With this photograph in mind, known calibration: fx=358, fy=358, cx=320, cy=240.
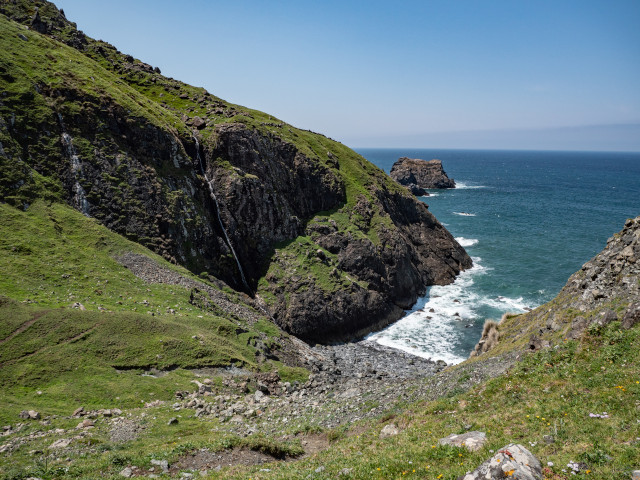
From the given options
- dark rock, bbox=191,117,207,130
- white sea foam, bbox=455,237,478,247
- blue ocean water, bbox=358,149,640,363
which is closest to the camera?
blue ocean water, bbox=358,149,640,363

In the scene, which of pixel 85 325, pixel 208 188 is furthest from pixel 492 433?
pixel 208 188

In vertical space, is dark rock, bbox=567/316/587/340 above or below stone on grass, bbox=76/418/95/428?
above

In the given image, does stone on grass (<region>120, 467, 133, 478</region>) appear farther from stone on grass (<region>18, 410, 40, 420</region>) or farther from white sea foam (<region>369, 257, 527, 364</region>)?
white sea foam (<region>369, 257, 527, 364</region>)

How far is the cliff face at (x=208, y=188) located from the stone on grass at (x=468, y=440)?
4527 cm

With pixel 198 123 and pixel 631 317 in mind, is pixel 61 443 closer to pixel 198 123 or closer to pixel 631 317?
pixel 631 317

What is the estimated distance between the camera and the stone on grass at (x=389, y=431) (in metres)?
17.7

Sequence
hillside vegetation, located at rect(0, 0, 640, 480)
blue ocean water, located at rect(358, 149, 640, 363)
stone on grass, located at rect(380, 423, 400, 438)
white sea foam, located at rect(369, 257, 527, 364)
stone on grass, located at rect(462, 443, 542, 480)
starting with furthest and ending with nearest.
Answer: blue ocean water, located at rect(358, 149, 640, 363), white sea foam, located at rect(369, 257, 527, 364), stone on grass, located at rect(380, 423, 400, 438), hillside vegetation, located at rect(0, 0, 640, 480), stone on grass, located at rect(462, 443, 542, 480)

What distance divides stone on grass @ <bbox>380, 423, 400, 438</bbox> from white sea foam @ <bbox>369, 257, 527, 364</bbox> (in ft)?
123

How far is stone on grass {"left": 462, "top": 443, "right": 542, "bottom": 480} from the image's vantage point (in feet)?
30.9

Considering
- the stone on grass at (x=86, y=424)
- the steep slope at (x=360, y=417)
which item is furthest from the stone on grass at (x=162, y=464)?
the stone on grass at (x=86, y=424)

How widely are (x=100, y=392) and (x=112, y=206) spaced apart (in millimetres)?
33017

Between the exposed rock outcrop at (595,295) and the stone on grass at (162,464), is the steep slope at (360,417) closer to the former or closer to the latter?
the stone on grass at (162,464)

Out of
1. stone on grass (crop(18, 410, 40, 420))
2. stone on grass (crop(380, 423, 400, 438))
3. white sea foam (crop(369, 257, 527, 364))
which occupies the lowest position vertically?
white sea foam (crop(369, 257, 527, 364))

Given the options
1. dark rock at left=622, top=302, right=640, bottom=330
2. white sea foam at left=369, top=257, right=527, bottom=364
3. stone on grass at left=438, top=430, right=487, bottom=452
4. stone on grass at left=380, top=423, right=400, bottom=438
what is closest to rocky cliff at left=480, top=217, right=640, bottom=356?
dark rock at left=622, top=302, right=640, bottom=330
